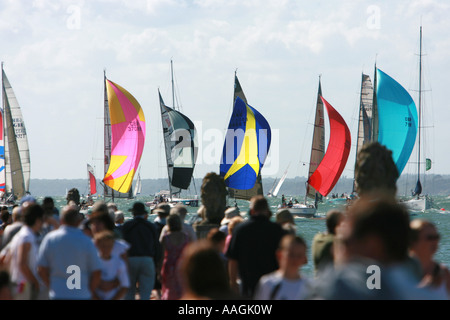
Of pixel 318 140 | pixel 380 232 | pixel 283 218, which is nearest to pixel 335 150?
pixel 318 140

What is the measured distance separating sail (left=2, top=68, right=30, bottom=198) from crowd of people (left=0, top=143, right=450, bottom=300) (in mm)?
43082

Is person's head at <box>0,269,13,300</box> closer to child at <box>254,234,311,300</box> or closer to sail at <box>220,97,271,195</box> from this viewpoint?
child at <box>254,234,311,300</box>

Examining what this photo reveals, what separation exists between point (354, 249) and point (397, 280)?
25cm

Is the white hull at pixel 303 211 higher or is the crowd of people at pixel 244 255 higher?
the crowd of people at pixel 244 255

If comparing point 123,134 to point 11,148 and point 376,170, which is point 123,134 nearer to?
point 11,148

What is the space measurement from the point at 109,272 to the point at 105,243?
11.0 inches

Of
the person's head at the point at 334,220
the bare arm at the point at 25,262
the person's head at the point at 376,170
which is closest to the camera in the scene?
the bare arm at the point at 25,262

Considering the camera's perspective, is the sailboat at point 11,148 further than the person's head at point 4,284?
Yes

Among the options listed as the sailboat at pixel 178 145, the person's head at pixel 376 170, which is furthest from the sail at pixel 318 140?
the person's head at pixel 376 170

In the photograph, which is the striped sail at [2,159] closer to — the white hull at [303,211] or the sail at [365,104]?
the white hull at [303,211]

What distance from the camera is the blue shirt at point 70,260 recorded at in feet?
20.3

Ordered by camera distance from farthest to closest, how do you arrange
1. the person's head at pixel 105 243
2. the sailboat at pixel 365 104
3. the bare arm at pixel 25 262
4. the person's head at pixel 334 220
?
the sailboat at pixel 365 104
the person's head at pixel 334 220
the person's head at pixel 105 243
the bare arm at pixel 25 262

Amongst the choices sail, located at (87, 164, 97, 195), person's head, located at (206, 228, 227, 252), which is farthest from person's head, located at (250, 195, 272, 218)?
sail, located at (87, 164, 97, 195)
